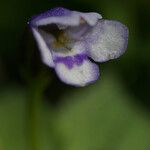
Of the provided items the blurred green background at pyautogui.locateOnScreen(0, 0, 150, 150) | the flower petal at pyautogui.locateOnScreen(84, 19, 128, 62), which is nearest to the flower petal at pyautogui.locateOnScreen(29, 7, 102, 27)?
the flower petal at pyautogui.locateOnScreen(84, 19, 128, 62)

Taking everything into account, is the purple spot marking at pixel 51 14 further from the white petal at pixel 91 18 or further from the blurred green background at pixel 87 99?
the blurred green background at pixel 87 99

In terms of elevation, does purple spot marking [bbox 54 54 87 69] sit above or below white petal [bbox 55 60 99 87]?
above

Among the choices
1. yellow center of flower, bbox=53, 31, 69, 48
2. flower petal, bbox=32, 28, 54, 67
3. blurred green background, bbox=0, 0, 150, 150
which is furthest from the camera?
blurred green background, bbox=0, 0, 150, 150

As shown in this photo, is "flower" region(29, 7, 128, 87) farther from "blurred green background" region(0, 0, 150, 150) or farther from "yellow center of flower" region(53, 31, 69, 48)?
"blurred green background" region(0, 0, 150, 150)

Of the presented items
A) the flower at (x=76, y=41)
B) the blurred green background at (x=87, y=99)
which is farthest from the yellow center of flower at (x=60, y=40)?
the blurred green background at (x=87, y=99)

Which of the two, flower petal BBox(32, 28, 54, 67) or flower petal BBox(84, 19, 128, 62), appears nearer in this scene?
flower petal BBox(32, 28, 54, 67)

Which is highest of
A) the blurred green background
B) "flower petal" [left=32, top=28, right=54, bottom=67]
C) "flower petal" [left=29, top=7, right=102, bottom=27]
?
"flower petal" [left=29, top=7, right=102, bottom=27]

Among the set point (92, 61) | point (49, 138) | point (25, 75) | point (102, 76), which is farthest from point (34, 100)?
point (102, 76)
